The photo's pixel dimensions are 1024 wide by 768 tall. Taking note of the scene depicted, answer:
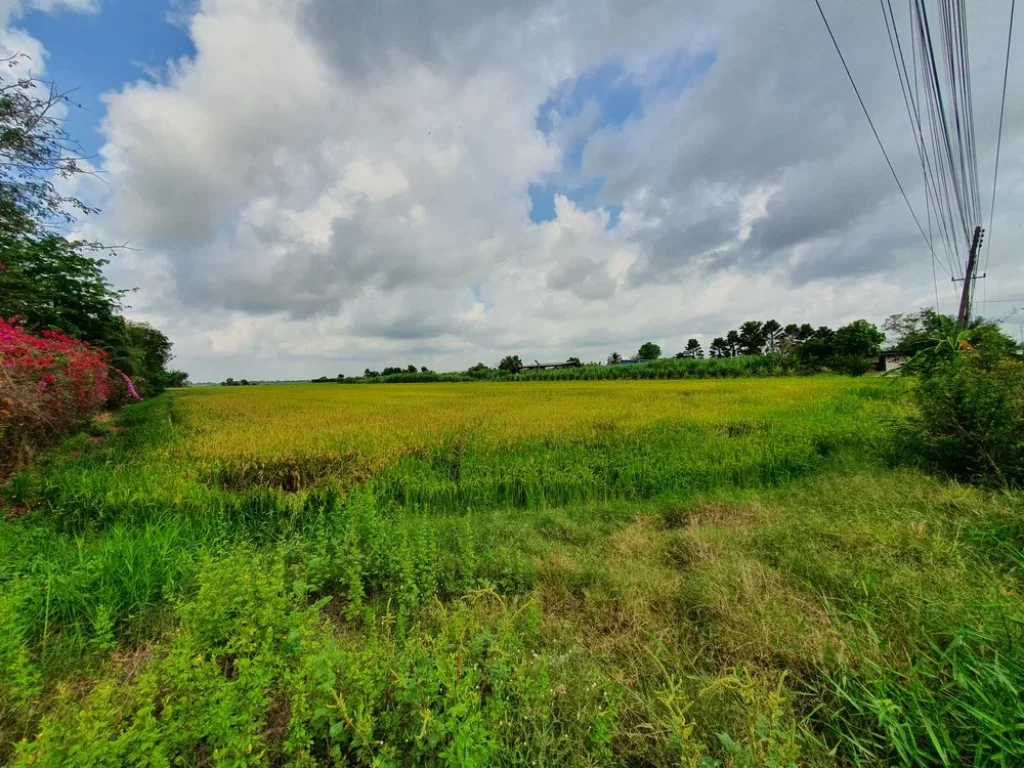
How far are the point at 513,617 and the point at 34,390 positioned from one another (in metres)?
7.81

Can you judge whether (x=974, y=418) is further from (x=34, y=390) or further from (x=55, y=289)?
(x=55, y=289)

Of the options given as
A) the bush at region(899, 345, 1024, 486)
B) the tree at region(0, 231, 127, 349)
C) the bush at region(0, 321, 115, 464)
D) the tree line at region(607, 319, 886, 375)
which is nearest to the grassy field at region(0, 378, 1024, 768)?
the bush at region(899, 345, 1024, 486)

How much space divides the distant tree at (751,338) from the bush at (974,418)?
2899 inches

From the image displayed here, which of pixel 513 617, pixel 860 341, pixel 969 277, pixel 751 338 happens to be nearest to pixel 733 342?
pixel 751 338

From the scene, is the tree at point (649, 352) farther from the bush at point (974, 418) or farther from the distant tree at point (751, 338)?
the bush at point (974, 418)

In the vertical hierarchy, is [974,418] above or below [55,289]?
below

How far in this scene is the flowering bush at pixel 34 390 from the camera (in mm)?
5055

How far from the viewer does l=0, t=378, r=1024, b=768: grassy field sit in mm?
1518

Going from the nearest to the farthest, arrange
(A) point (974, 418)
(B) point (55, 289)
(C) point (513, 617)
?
(C) point (513, 617), (A) point (974, 418), (B) point (55, 289)

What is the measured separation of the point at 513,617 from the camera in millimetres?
2332

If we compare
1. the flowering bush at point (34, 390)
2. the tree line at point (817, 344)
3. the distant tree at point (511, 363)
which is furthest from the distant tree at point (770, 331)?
the flowering bush at point (34, 390)

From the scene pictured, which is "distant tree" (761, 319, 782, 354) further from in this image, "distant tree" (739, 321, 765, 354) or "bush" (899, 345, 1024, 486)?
"bush" (899, 345, 1024, 486)

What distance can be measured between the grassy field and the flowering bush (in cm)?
88

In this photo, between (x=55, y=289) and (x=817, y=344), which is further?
(x=817, y=344)
